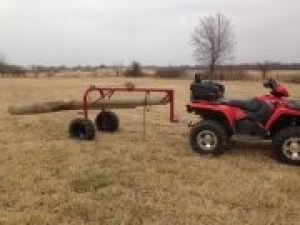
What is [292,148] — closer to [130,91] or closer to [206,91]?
[206,91]

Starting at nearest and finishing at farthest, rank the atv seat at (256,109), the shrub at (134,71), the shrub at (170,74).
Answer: the atv seat at (256,109) < the shrub at (170,74) < the shrub at (134,71)

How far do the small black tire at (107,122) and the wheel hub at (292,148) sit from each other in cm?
462

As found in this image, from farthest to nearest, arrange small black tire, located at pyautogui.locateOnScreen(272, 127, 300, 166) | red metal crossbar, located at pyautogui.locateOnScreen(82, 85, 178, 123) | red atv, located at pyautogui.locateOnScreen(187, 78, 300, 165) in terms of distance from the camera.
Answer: red metal crossbar, located at pyautogui.locateOnScreen(82, 85, 178, 123), red atv, located at pyautogui.locateOnScreen(187, 78, 300, 165), small black tire, located at pyautogui.locateOnScreen(272, 127, 300, 166)

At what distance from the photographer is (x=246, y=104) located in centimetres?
950

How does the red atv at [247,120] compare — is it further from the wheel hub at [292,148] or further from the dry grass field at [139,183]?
the dry grass field at [139,183]

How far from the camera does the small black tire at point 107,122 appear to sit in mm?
12539

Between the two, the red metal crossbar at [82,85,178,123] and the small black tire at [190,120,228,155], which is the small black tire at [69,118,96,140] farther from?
the small black tire at [190,120,228,155]

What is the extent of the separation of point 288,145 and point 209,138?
135 centimetres

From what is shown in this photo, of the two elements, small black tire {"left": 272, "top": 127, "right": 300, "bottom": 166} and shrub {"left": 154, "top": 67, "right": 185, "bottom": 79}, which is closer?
small black tire {"left": 272, "top": 127, "right": 300, "bottom": 166}

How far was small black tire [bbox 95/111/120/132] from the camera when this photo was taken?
1254cm

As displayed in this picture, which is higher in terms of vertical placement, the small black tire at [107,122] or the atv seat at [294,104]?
the atv seat at [294,104]

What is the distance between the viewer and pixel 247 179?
799 cm

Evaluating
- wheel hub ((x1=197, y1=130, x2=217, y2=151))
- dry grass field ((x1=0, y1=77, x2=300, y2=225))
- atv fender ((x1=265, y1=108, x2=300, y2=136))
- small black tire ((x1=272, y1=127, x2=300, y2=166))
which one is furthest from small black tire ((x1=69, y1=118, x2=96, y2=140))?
small black tire ((x1=272, y1=127, x2=300, y2=166))

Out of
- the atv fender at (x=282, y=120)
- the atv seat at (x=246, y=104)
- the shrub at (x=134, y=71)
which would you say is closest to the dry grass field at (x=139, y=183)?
the atv fender at (x=282, y=120)
